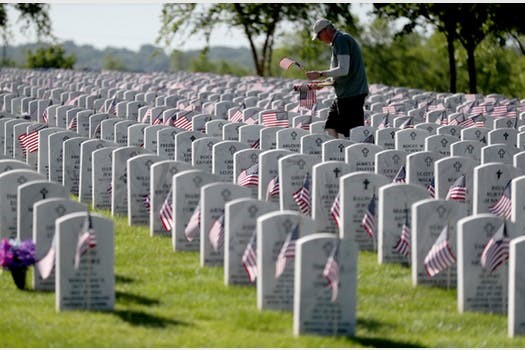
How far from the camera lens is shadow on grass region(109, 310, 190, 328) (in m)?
9.73

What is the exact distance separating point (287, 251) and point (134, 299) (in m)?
1.44

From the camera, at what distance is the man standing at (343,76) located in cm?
1678

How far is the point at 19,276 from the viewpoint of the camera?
10.9 meters

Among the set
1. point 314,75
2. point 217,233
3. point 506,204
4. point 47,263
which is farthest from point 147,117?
point 47,263

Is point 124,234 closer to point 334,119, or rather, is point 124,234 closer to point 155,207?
point 155,207

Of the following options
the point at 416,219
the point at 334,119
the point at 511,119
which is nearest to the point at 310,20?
the point at 511,119

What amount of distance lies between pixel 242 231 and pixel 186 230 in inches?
62.7

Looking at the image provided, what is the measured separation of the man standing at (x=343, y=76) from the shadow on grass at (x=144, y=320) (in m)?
7.14

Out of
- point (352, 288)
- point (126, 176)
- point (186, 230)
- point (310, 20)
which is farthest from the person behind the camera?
point (310, 20)

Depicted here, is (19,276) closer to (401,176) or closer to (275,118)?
(401,176)

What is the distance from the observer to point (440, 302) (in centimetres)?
A: 1074

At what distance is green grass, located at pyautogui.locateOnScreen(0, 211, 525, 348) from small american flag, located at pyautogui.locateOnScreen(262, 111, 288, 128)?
29.4 ft

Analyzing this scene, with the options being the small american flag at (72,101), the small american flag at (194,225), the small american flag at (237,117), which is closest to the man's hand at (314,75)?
the small american flag at (194,225)

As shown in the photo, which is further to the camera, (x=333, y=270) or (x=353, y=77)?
(x=353, y=77)
